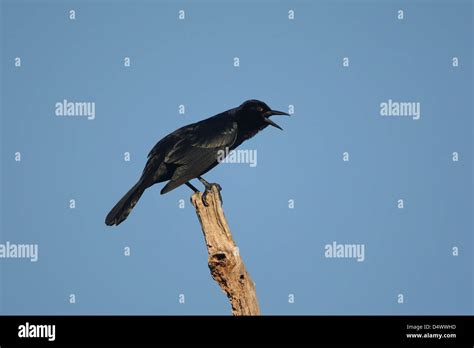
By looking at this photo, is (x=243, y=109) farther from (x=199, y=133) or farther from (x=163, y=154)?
(x=163, y=154)

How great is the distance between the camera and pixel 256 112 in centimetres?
1202

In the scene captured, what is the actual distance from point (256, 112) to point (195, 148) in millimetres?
1995

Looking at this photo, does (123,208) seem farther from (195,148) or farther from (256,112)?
(256,112)

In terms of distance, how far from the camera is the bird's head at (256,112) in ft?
39.3

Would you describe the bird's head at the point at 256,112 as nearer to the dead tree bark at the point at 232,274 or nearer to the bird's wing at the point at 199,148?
the bird's wing at the point at 199,148

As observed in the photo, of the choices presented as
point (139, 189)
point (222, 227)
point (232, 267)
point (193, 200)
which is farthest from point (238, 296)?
point (139, 189)

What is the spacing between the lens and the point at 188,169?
33.1ft

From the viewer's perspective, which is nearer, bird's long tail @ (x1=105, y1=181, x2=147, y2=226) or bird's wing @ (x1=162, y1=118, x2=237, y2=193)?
bird's long tail @ (x1=105, y1=181, x2=147, y2=226)

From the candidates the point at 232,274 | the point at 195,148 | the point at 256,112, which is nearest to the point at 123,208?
the point at 195,148

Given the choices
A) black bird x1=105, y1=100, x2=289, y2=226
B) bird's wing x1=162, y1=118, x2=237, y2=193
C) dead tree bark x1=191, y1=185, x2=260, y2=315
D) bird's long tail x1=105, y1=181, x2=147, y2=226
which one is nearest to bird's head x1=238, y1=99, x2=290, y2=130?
black bird x1=105, y1=100, x2=289, y2=226

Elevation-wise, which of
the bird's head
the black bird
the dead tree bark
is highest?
the bird's head

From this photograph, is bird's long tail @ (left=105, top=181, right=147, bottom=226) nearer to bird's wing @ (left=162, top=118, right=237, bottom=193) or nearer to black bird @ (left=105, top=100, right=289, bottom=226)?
black bird @ (left=105, top=100, right=289, bottom=226)

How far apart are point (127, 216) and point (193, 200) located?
4.95ft

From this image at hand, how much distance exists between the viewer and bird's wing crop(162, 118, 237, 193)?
10.0 metres
